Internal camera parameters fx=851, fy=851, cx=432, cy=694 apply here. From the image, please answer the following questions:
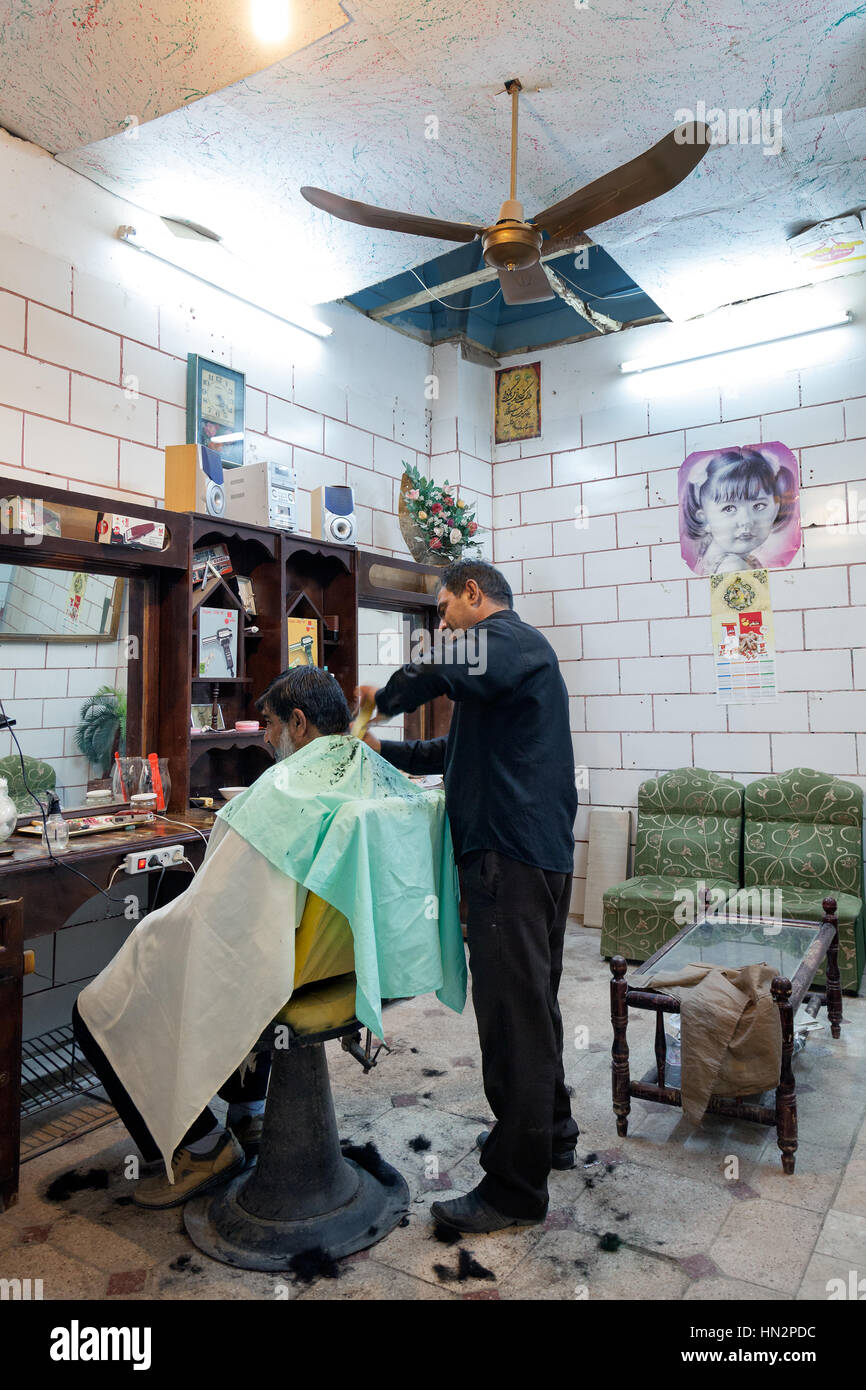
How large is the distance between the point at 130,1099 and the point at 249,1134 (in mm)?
479

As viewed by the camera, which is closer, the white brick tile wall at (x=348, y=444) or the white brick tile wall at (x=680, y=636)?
the white brick tile wall at (x=348, y=444)

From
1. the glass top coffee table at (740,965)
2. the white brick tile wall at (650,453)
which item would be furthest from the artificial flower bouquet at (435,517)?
the glass top coffee table at (740,965)

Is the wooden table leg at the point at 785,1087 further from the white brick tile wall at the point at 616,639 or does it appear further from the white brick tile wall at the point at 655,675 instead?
the white brick tile wall at the point at 616,639

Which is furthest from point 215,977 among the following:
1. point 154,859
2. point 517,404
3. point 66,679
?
point 517,404

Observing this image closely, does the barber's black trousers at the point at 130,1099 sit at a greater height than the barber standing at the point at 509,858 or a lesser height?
lesser

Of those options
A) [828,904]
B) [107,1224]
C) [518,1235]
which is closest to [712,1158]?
[518,1235]

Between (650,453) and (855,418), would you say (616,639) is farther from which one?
(855,418)

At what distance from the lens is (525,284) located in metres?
2.99

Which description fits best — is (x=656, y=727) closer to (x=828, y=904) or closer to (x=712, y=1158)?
(x=828, y=904)

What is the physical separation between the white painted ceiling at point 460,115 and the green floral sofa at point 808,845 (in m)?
2.48

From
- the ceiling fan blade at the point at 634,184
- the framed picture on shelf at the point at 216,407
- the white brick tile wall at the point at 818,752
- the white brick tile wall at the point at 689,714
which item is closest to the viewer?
the ceiling fan blade at the point at 634,184

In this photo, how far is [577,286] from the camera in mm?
4684

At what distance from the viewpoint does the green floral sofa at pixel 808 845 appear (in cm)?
365

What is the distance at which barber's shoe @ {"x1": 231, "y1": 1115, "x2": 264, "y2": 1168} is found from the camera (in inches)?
91.9
